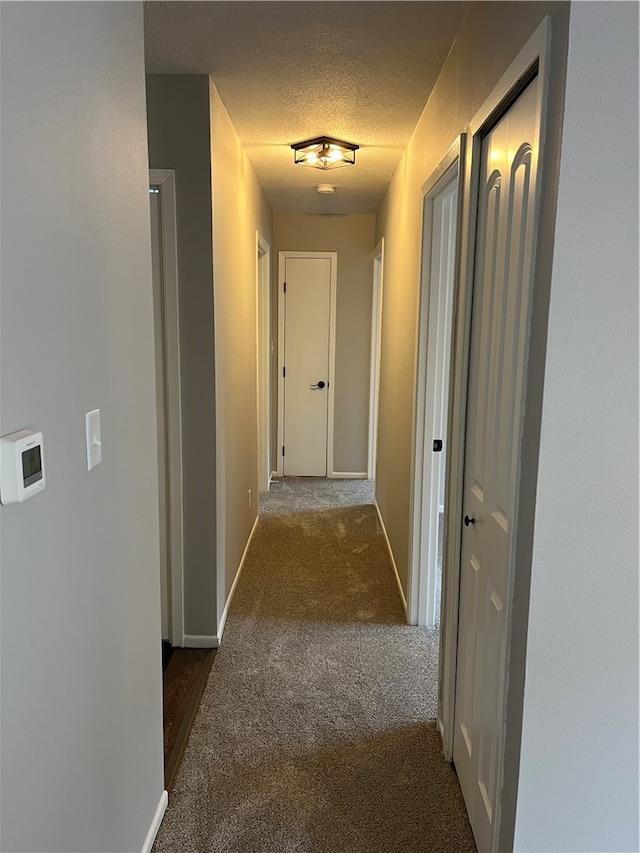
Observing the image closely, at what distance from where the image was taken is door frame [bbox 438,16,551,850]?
1208 millimetres

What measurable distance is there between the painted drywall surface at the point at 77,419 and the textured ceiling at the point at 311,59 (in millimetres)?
553

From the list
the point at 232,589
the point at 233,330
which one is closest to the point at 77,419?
the point at 233,330

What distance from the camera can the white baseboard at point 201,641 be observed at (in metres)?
2.82

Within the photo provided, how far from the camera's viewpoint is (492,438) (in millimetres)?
1628

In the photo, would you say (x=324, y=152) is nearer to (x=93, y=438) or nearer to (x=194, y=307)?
(x=194, y=307)

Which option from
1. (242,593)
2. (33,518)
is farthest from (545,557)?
(242,593)

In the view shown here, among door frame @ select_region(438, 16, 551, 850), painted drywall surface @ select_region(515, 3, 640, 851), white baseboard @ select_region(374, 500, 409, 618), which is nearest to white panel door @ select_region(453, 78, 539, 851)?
door frame @ select_region(438, 16, 551, 850)

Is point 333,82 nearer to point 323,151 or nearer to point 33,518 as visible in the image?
point 323,151

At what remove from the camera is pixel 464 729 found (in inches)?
75.2

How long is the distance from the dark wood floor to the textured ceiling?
93.6 inches

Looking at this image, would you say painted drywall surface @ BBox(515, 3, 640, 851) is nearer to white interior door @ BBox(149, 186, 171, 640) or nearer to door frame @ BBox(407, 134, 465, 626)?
door frame @ BBox(407, 134, 465, 626)

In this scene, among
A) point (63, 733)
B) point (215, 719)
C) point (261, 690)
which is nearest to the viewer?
point (63, 733)

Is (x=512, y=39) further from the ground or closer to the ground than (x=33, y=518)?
further from the ground

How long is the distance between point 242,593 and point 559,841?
89.5 inches
